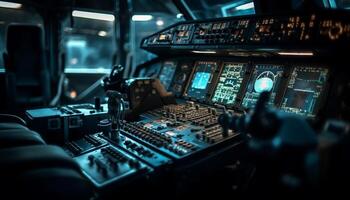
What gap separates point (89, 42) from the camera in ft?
17.3

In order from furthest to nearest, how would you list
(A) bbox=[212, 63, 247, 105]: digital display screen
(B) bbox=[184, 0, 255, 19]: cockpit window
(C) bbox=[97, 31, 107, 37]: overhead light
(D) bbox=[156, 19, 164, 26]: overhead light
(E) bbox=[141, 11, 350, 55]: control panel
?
(C) bbox=[97, 31, 107, 37]: overhead light < (D) bbox=[156, 19, 164, 26]: overhead light < (B) bbox=[184, 0, 255, 19]: cockpit window < (A) bbox=[212, 63, 247, 105]: digital display screen < (E) bbox=[141, 11, 350, 55]: control panel

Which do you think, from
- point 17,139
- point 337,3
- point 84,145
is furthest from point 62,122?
point 337,3

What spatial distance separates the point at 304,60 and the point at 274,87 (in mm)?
251

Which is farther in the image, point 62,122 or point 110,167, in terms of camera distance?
point 62,122

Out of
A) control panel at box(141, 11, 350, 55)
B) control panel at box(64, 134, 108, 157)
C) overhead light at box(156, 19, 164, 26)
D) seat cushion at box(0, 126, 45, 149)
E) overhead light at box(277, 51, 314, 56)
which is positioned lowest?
control panel at box(64, 134, 108, 157)

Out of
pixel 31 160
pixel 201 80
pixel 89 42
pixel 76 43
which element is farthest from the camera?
pixel 89 42

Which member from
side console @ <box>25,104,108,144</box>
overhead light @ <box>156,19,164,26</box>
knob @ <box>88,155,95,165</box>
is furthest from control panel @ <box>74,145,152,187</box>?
overhead light @ <box>156,19,164,26</box>

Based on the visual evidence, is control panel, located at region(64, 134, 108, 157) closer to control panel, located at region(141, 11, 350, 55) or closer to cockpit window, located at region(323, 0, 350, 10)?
control panel, located at region(141, 11, 350, 55)

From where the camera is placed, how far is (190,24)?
2455 mm

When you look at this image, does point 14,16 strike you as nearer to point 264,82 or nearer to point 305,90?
point 264,82

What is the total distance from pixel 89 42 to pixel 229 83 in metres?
3.78

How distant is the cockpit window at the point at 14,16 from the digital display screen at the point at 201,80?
10.4 feet

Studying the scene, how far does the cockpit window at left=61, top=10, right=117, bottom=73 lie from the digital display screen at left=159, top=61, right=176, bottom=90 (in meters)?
1.94

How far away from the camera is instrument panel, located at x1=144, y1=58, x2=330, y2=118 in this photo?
171 cm
